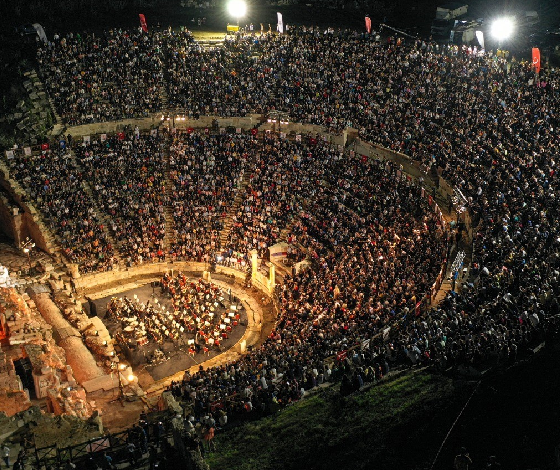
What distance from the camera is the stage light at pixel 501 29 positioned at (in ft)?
198

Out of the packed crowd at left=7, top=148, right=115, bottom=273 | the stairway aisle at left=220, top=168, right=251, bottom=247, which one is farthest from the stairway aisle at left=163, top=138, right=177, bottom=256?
the packed crowd at left=7, top=148, right=115, bottom=273

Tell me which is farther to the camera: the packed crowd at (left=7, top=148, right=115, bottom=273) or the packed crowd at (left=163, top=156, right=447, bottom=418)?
the packed crowd at (left=7, top=148, right=115, bottom=273)

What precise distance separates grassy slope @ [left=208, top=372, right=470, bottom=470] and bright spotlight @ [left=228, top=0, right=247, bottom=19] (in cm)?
4726

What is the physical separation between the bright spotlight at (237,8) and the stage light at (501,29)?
22.6m

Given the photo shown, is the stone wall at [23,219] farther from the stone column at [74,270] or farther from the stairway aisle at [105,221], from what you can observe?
the stairway aisle at [105,221]

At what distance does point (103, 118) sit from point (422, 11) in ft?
119

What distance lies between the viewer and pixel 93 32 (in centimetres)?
6328

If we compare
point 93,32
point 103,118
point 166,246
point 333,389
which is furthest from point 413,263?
point 93,32

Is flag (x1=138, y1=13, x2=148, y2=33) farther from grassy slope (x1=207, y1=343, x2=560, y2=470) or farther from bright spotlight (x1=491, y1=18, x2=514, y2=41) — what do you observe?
grassy slope (x1=207, y1=343, x2=560, y2=470)

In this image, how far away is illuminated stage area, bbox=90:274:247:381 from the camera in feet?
136

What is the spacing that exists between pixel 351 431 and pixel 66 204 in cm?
3064

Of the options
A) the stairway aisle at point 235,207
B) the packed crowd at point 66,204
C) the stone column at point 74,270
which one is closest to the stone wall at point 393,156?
the stairway aisle at point 235,207

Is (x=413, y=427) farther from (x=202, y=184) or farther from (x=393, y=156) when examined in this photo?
(x=202, y=184)

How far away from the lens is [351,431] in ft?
86.8
